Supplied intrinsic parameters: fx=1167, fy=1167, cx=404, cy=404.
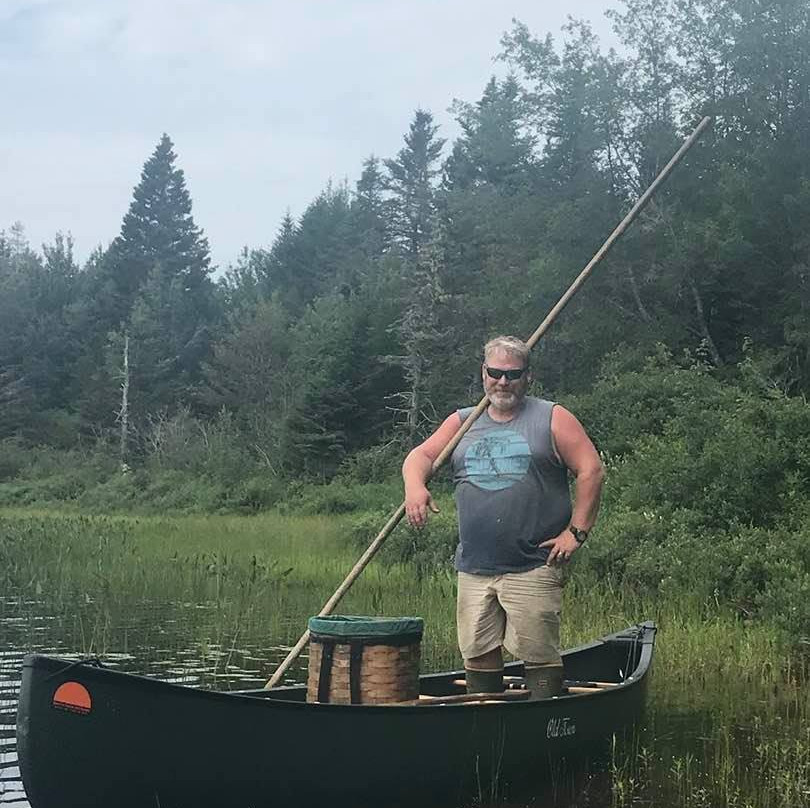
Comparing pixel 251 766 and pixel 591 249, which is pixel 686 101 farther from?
pixel 251 766

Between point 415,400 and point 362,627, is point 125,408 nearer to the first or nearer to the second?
point 415,400

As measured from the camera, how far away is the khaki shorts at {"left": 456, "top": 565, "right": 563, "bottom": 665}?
5.88 meters

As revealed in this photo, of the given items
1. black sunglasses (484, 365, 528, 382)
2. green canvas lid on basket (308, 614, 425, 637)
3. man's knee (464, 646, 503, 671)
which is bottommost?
man's knee (464, 646, 503, 671)

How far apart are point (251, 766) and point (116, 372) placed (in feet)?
141

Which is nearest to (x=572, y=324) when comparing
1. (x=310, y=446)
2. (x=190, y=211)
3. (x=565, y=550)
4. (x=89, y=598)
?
(x=310, y=446)

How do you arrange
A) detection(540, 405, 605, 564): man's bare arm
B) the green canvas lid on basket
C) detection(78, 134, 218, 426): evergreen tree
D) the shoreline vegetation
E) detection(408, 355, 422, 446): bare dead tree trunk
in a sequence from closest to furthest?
the green canvas lid on basket < detection(540, 405, 605, 564): man's bare arm < the shoreline vegetation < detection(408, 355, 422, 446): bare dead tree trunk < detection(78, 134, 218, 426): evergreen tree

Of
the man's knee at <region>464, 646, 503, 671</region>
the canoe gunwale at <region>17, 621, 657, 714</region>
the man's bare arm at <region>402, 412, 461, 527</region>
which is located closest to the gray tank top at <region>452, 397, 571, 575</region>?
the man's bare arm at <region>402, 412, 461, 527</region>

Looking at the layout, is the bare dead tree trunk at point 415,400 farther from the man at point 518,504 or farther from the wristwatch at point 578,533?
the wristwatch at point 578,533

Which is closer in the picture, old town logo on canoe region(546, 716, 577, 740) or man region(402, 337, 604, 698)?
man region(402, 337, 604, 698)

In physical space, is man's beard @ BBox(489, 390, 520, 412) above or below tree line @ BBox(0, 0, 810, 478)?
below

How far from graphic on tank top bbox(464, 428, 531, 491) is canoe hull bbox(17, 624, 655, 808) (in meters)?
1.09

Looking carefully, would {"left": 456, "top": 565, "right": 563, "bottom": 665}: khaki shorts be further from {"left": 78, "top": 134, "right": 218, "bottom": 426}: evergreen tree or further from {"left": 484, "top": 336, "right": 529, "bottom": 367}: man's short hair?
{"left": 78, "top": 134, "right": 218, "bottom": 426}: evergreen tree

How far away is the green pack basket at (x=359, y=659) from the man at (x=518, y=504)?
527mm

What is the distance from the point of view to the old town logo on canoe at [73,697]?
455 cm
